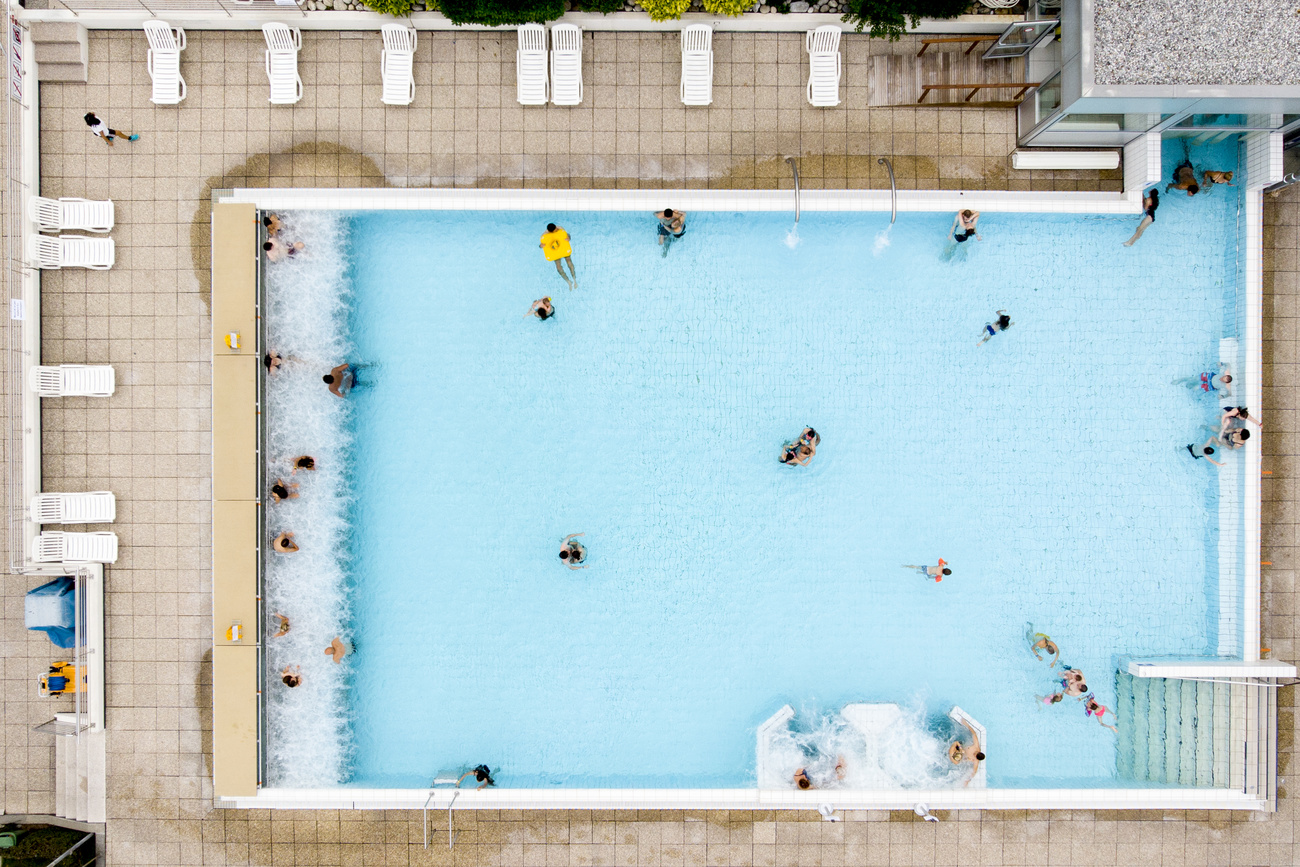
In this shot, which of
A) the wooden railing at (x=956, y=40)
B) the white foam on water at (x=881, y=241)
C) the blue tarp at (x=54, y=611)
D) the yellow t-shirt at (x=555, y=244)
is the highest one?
the wooden railing at (x=956, y=40)

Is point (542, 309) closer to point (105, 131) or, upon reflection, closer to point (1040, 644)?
point (105, 131)

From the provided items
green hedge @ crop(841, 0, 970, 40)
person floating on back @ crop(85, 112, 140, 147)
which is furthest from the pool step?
person floating on back @ crop(85, 112, 140, 147)

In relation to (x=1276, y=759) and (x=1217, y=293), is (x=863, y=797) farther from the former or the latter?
(x=1217, y=293)

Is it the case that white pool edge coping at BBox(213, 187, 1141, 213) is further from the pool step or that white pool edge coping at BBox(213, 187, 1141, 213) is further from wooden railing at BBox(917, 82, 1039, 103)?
the pool step

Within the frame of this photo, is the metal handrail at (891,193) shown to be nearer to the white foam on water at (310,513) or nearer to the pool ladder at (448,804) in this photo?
the white foam on water at (310,513)

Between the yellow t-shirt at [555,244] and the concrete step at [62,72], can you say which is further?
the concrete step at [62,72]

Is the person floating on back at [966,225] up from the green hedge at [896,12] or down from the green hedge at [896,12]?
down

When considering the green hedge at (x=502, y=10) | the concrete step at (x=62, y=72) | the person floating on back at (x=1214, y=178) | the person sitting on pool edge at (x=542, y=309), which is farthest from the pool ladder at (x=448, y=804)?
the person floating on back at (x=1214, y=178)
